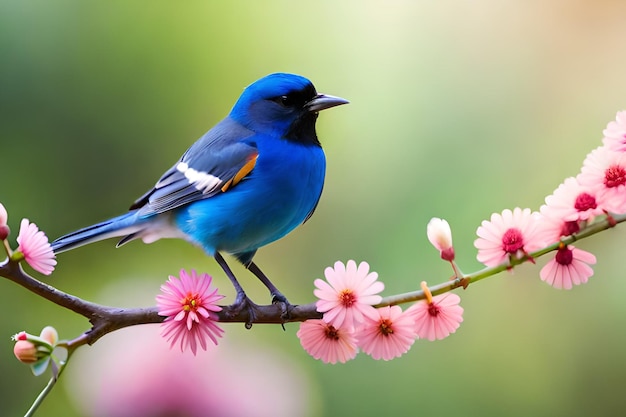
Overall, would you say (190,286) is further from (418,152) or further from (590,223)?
(418,152)

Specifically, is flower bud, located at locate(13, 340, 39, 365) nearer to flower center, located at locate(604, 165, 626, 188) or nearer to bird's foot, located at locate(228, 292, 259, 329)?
bird's foot, located at locate(228, 292, 259, 329)

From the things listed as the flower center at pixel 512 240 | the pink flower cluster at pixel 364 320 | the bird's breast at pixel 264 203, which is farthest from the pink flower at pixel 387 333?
the bird's breast at pixel 264 203

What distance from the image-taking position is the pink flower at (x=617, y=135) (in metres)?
0.78

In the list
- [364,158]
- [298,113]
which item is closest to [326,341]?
[298,113]

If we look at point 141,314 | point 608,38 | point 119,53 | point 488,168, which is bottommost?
point 141,314

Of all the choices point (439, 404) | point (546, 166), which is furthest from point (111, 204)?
point (546, 166)

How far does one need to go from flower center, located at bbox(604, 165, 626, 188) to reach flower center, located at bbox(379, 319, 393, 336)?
0.81ft

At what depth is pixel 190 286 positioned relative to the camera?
75 centimetres

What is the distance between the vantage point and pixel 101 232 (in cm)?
116

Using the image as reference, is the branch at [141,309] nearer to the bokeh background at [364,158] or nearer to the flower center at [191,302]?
the flower center at [191,302]

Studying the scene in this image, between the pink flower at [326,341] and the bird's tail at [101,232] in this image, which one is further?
the bird's tail at [101,232]

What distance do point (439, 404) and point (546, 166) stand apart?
598 millimetres

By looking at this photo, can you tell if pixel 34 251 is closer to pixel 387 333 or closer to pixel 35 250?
pixel 35 250

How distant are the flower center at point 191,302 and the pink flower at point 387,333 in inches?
6.3
